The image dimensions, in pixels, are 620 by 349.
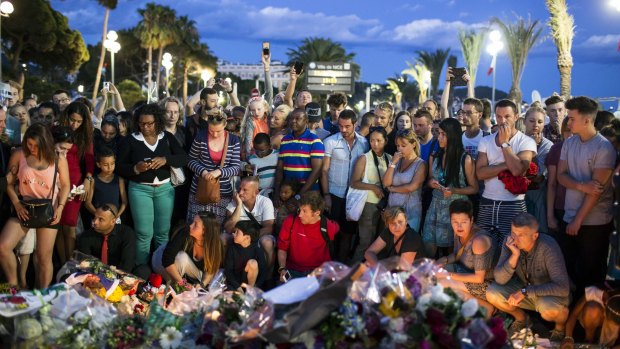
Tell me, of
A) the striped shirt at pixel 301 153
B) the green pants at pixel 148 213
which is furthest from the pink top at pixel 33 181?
the striped shirt at pixel 301 153

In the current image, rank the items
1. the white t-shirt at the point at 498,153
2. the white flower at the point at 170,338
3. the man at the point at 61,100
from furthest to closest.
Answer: the man at the point at 61,100, the white t-shirt at the point at 498,153, the white flower at the point at 170,338

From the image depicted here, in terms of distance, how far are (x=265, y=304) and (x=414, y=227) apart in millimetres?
3604

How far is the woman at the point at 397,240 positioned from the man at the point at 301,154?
47.1 inches

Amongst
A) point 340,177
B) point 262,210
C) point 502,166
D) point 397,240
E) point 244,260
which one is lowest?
point 244,260

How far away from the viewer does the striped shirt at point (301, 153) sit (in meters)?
7.47

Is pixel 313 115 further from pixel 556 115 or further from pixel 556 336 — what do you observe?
pixel 556 336

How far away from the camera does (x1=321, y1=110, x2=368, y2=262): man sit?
7480 mm

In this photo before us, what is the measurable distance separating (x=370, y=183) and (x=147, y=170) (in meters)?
2.39

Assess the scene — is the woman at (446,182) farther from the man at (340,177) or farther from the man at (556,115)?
the man at (556,115)

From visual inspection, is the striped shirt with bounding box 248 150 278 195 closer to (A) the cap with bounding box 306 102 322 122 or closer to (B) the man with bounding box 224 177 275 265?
(B) the man with bounding box 224 177 275 265

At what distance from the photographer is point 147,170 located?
23.5 feet

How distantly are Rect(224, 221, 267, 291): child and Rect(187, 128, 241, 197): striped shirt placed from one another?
2.49 ft

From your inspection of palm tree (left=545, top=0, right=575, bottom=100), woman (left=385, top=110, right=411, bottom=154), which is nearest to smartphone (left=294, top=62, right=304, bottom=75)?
woman (left=385, top=110, right=411, bottom=154)

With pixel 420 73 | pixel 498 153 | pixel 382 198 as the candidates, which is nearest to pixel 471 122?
pixel 498 153
